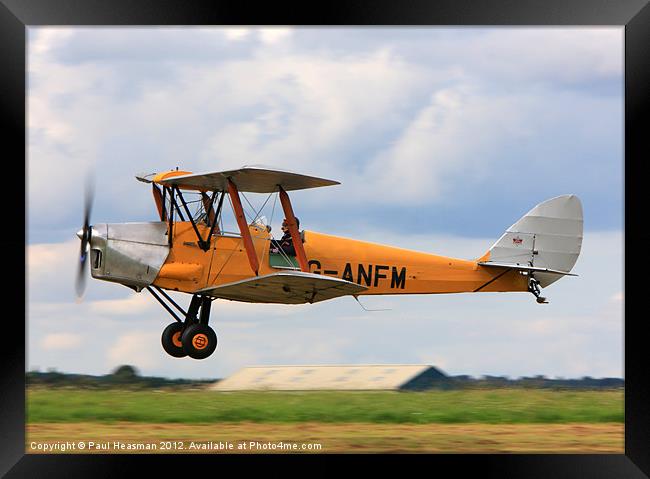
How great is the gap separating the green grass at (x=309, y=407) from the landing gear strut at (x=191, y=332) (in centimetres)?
69

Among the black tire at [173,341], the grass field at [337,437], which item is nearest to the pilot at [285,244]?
the black tire at [173,341]

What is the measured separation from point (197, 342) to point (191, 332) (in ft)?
0.45

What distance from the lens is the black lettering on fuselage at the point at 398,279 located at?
12413 mm

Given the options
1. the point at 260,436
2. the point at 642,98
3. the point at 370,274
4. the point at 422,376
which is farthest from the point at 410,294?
the point at 642,98

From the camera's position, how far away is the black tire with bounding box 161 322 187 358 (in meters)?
11.7

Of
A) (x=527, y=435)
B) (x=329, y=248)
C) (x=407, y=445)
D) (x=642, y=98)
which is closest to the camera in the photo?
(x=642, y=98)

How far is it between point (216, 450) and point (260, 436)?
58 centimetres

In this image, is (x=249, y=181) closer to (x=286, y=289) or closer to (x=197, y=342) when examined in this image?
(x=286, y=289)

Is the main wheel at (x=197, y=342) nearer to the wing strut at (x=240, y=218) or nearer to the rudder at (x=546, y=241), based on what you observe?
the wing strut at (x=240, y=218)

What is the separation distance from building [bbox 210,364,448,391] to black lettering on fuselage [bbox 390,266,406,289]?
1373 mm

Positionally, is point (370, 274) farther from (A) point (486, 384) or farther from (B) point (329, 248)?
(A) point (486, 384)

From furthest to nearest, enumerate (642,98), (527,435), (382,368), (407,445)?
(382,368), (527,435), (407,445), (642,98)

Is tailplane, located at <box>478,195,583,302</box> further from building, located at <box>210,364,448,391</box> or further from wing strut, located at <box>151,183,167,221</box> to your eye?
wing strut, located at <box>151,183,167,221</box>

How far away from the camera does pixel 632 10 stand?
29.7 feet
